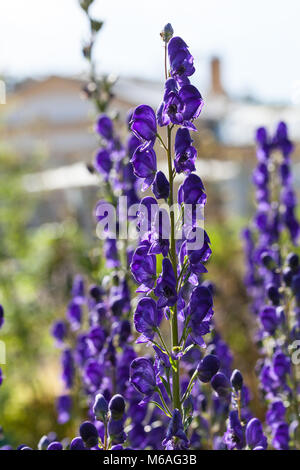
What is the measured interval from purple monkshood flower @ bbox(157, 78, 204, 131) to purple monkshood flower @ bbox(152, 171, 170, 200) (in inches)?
5.2

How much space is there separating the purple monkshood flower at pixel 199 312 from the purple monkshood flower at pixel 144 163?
31cm

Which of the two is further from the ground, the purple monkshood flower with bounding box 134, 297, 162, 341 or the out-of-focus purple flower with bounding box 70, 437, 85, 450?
the purple monkshood flower with bounding box 134, 297, 162, 341

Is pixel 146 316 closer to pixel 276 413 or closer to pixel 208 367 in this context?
pixel 208 367

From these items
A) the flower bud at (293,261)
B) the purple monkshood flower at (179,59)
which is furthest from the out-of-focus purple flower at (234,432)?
the purple monkshood flower at (179,59)

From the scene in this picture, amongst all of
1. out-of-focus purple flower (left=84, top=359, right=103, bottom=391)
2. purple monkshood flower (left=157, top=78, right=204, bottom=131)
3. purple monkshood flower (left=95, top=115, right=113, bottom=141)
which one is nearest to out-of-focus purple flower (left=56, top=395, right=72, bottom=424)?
out-of-focus purple flower (left=84, top=359, right=103, bottom=391)

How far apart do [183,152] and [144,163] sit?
0.10m

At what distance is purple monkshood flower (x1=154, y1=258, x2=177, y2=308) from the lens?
1.34 meters

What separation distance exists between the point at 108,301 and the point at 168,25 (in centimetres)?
113

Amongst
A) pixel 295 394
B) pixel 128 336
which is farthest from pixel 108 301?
pixel 295 394

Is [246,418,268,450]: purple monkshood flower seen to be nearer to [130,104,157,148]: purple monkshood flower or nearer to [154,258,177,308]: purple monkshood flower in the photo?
[154,258,177,308]: purple monkshood flower

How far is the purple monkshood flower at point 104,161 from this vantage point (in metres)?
2.49

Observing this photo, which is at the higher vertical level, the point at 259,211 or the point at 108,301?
the point at 259,211

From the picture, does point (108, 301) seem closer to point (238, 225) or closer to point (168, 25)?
point (168, 25)

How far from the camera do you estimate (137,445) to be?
195 cm
